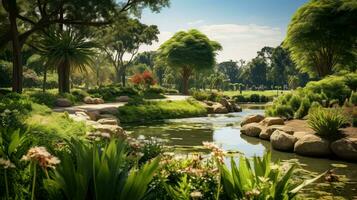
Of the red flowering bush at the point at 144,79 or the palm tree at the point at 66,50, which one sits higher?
the palm tree at the point at 66,50

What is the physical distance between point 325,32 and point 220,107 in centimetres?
1242

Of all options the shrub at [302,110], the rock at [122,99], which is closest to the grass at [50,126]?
the shrub at [302,110]

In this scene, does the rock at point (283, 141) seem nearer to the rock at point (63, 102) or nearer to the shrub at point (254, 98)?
the rock at point (63, 102)

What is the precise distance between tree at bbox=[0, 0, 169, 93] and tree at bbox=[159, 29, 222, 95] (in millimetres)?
27395

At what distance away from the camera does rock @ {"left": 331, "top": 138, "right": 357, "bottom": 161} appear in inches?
528

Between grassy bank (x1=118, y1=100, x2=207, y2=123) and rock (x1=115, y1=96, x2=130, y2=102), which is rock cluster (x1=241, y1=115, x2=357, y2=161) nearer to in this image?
grassy bank (x1=118, y1=100, x2=207, y2=123)

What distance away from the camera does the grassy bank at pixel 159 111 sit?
93.4 ft

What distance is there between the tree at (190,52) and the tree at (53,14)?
89.9ft

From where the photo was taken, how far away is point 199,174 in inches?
209

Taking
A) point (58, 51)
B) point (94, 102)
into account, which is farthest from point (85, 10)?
point (94, 102)

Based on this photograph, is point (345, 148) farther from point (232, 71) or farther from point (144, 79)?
point (232, 71)

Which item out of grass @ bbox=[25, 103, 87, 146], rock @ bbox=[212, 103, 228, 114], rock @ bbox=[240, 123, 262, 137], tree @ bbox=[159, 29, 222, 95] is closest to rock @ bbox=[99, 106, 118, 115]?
rock @ bbox=[240, 123, 262, 137]

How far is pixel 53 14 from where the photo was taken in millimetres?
28578

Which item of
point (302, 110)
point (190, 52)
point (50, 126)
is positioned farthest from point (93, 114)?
point (190, 52)
